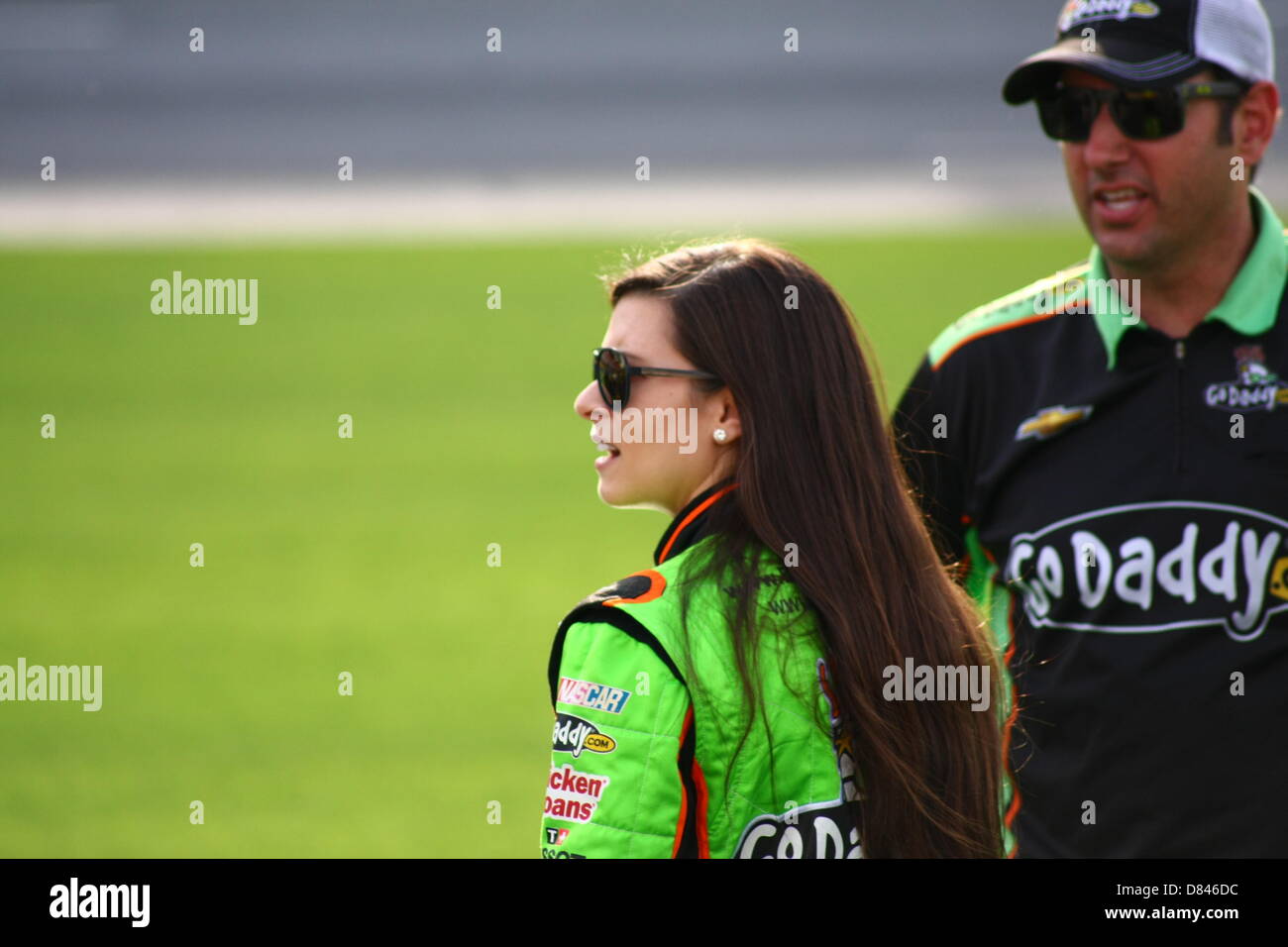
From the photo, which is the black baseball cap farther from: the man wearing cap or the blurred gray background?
the blurred gray background

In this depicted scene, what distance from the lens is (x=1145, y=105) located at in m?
2.99

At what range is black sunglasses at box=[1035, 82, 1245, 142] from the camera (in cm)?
298

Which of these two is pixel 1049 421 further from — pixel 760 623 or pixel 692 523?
pixel 760 623

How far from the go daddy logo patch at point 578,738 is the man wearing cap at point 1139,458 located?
1.17 meters

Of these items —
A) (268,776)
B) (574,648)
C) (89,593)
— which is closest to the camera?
(574,648)

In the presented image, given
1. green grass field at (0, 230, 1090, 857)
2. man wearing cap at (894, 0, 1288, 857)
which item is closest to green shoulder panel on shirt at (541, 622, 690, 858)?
man wearing cap at (894, 0, 1288, 857)

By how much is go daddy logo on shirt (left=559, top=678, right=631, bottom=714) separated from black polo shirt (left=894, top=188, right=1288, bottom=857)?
3.19 ft

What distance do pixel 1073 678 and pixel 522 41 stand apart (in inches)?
1081

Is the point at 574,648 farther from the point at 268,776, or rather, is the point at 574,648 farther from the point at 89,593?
the point at 89,593

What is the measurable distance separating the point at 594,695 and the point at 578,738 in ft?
0.20

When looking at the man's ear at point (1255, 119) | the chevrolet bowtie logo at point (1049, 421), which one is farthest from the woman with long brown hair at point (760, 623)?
the man's ear at point (1255, 119)

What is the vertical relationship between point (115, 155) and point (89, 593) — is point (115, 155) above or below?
above
